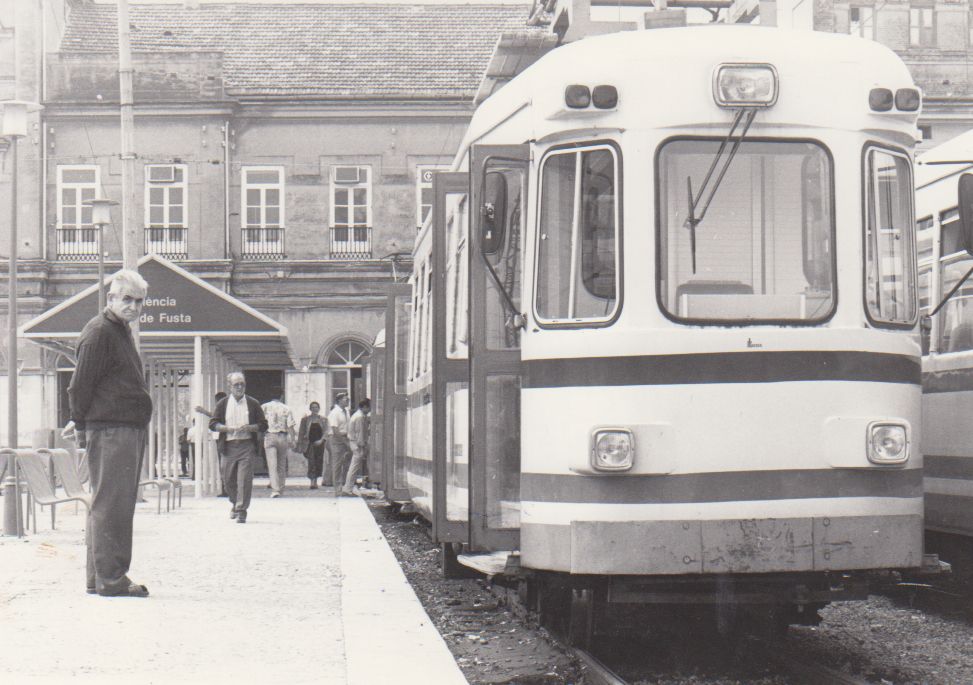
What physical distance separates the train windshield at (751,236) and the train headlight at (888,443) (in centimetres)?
59

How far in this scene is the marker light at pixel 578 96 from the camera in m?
7.87

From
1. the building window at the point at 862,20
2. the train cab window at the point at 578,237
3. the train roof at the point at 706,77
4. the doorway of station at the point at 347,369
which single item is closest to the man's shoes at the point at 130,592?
the train cab window at the point at 578,237

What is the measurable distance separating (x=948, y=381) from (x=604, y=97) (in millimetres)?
3863

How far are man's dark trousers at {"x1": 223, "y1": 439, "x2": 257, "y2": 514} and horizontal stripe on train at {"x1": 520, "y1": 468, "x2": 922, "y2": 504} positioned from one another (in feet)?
35.6

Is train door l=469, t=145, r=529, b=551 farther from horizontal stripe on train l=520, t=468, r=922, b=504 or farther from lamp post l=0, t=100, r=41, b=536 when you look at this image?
lamp post l=0, t=100, r=41, b=536

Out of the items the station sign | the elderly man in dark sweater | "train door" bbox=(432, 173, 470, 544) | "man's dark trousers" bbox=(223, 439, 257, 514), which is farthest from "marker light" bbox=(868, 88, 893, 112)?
the station sign

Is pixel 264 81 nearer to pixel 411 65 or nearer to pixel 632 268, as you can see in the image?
pixel 411 65

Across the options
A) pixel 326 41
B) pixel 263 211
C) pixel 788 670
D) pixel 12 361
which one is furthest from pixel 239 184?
pixel 788 670

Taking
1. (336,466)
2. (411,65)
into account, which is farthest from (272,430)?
(411,65)

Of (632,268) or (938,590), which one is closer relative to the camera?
(632,268)

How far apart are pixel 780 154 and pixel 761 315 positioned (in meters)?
0.80

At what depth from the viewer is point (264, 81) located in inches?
1629

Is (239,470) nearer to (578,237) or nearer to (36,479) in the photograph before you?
(36,479)

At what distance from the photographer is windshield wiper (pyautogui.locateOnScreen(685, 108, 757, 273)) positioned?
7723 mm
